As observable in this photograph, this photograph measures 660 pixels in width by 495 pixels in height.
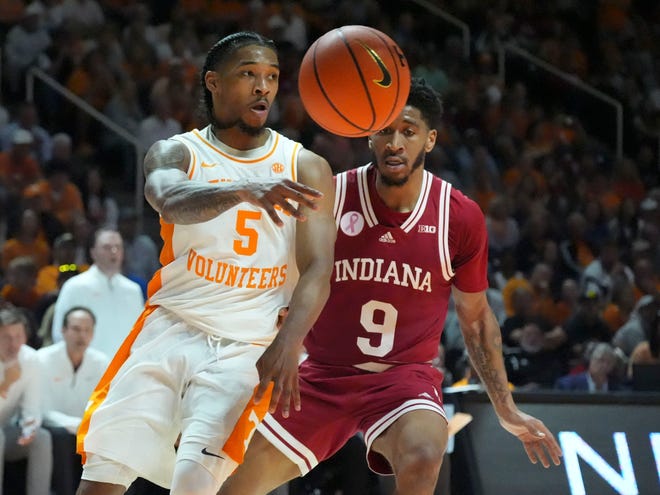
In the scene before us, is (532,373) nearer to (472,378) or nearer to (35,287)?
(472,378)

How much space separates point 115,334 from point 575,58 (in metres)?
8.62

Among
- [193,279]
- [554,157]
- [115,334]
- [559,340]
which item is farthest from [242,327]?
[554,157]

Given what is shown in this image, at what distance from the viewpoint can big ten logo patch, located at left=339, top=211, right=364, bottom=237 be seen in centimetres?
→ 479

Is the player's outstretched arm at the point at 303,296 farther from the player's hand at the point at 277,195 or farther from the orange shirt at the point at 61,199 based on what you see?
the orange shirt at the point at 61,199

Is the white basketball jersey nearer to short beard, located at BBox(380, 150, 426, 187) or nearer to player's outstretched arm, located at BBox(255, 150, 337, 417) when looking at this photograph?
player's outstretched arm, located at BBox(255, 150, 337, 417)

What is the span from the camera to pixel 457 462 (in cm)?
671

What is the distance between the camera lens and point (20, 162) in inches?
390

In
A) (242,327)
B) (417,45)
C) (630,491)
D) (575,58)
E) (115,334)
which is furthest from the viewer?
(575,58)

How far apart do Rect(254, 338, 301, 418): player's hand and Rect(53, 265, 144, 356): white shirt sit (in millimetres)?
4290

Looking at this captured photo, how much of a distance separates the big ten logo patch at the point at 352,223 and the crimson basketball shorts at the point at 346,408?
0.55 meters

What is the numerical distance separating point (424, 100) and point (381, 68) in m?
0.37

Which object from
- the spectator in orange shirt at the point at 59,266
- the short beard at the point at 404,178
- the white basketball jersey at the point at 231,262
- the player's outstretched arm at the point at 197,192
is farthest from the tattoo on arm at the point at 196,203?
the spectator in orange shirt at the point at 59,266

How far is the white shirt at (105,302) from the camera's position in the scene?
312 inches

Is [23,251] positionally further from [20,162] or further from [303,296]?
[303,296]
